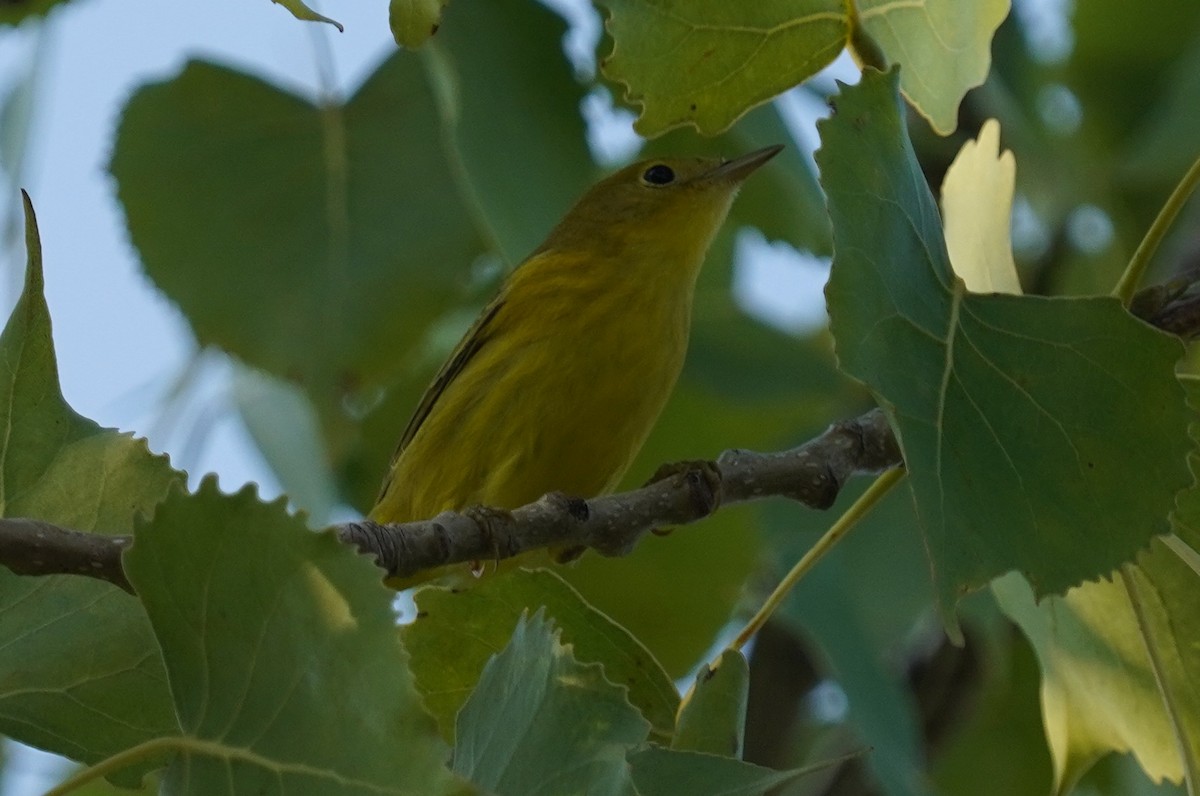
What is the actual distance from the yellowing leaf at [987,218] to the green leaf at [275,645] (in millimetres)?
1151

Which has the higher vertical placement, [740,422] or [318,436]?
[318,436]

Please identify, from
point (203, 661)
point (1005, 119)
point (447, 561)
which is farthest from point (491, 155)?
point (203, 661)

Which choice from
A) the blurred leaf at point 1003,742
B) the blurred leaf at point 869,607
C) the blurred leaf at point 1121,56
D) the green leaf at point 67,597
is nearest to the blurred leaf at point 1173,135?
the blurred leaf at point 1121,56

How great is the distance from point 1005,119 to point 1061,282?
1301 mm

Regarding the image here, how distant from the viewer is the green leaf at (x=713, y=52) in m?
2.18

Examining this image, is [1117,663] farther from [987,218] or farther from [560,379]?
[560,379]

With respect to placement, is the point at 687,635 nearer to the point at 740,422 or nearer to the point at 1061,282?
the point at 740,422

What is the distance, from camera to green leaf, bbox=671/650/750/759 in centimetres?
189

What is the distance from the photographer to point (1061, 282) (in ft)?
17.0

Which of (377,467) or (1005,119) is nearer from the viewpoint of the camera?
(1005,119)

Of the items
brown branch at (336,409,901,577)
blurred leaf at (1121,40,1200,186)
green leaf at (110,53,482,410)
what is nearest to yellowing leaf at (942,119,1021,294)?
brown branch at (336,409,901,577)

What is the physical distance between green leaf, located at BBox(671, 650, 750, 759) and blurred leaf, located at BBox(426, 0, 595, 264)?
1.27 meters

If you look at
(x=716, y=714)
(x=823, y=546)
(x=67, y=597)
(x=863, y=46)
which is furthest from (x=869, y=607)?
(x=67, y=597)

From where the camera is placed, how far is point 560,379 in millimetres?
3508
